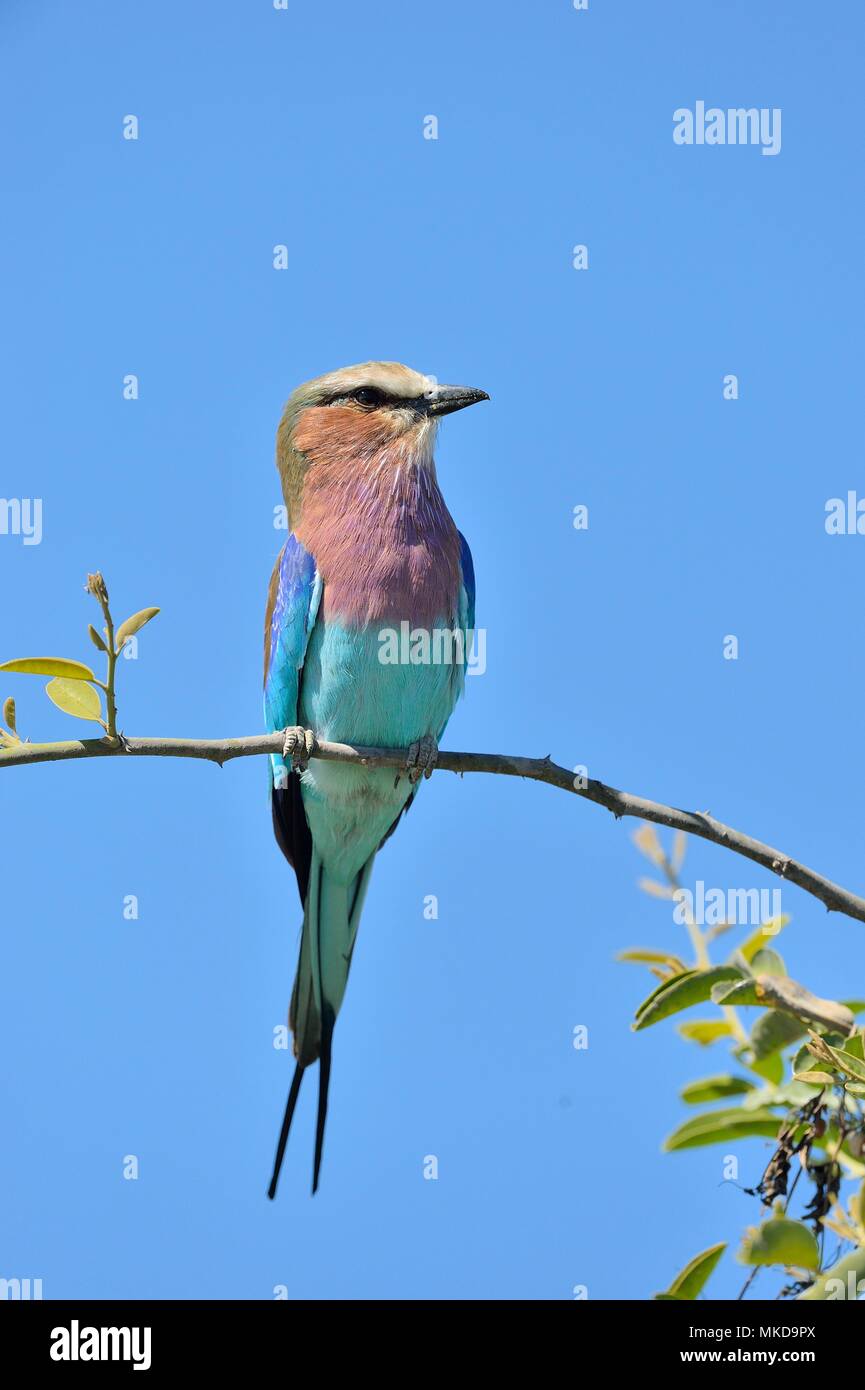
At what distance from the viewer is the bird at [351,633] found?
18.0 ft

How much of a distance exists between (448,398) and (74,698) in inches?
112

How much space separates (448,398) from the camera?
5.90 m

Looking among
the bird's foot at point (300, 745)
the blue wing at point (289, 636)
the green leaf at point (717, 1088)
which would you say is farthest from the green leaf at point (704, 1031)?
the blue wing at point (289, 636)

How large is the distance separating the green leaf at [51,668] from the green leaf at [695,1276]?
1903 millimetres

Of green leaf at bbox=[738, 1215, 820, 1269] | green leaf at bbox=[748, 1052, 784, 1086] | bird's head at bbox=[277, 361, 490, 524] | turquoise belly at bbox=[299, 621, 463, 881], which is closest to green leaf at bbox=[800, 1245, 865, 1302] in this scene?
green leaf at bbox=[738, 1215, 820, 1269]

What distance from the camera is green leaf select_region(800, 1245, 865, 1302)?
2.79 m

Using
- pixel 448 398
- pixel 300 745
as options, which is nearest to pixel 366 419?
pixel 448 398

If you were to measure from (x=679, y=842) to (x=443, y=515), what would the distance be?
2672mm

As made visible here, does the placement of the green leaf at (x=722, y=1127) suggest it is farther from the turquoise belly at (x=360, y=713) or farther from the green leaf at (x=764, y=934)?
the turquoise belly at (x=360, y=713)

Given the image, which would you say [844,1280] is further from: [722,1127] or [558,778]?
[558,778]

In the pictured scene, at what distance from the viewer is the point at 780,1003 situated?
124 inches

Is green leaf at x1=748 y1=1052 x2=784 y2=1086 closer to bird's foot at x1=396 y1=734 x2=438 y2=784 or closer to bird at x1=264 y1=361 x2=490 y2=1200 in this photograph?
bird's foot at x1=396 y1=734 x2=438 y2=784

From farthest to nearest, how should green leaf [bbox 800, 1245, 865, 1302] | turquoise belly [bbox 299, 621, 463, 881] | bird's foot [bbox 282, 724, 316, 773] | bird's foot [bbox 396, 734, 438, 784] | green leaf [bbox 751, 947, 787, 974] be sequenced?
turquoise belly [bbox 299, 621, 463, 881] → bird's foot [bbox 396, 734, 438, 784] → bird's foot [bbox 282, 724, 316, 773] → green leaf [bbox 751, 947, 787, 974] → green leaf [bbox 800, 1245, 865, 1302]

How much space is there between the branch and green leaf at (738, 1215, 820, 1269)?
31.5 inches
